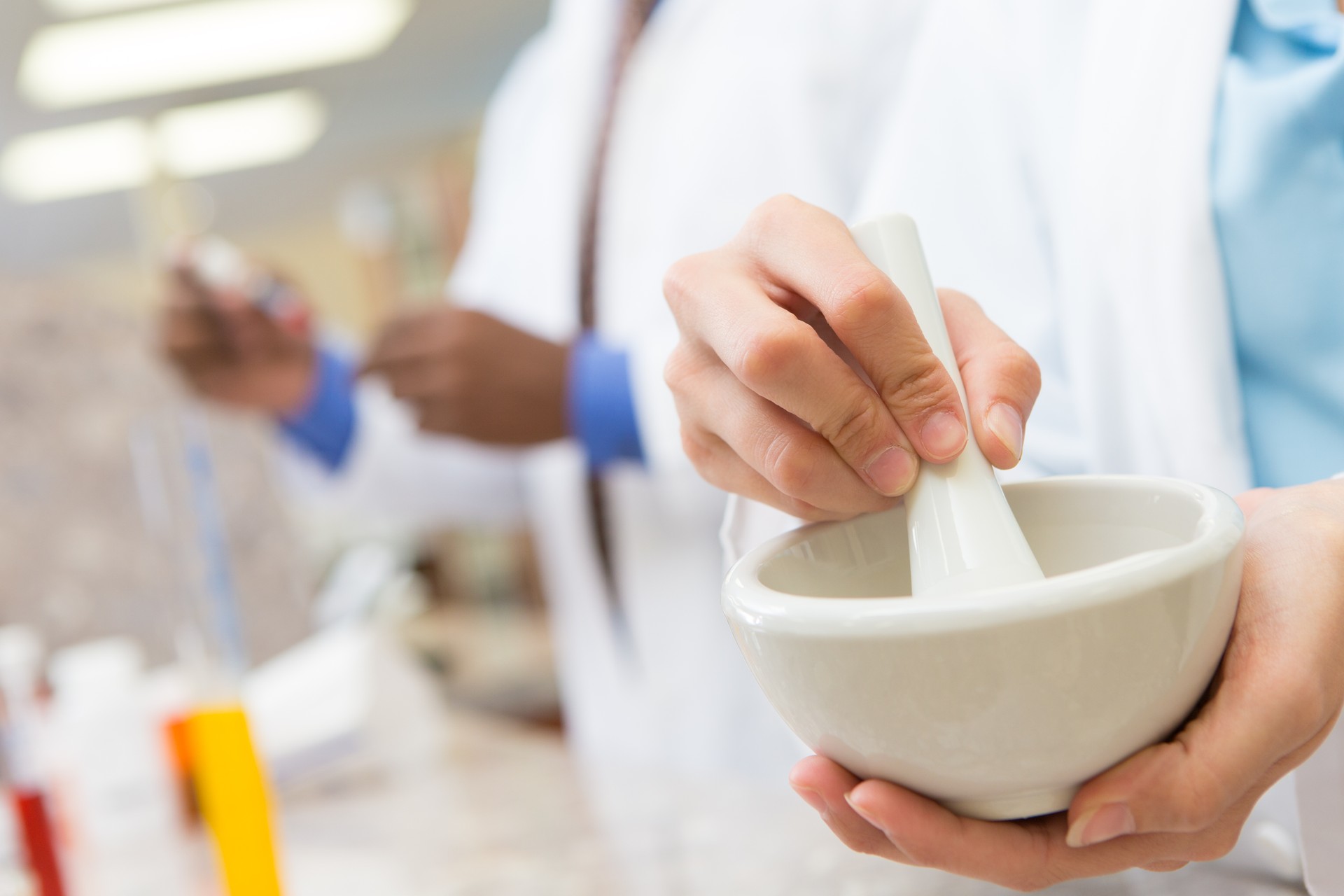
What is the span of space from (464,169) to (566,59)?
11.3 feet

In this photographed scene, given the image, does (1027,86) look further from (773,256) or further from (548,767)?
(548,767)

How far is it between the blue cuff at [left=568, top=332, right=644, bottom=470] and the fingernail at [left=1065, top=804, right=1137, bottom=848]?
582 mm

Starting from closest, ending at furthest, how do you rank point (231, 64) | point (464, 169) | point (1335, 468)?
1. point (1335, 468)
2. point (231, 64)
3. point (464, 169)

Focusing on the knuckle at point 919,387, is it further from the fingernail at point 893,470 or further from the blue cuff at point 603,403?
the blue cuff at point 603,403

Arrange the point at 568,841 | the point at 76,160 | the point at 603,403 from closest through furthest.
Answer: the point at 568,841
the point at 603,403
the point at 76,160

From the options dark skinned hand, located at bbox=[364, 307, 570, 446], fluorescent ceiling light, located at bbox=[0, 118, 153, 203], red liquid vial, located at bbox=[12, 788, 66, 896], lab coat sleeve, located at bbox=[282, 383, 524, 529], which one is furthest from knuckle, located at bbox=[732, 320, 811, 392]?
fluorescent ceiling light, located at bbox=[0, 118, 153, 203]

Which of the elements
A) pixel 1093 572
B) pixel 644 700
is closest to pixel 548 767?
pixel 644 700

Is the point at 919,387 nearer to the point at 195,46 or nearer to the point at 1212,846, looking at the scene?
the point at 1212,846

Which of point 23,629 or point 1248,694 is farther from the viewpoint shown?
point 23,629

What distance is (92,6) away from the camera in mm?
3000

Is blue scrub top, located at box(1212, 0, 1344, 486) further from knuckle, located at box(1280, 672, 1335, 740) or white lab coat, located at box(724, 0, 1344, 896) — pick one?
knuckle, located at box(1280, 672, 1335, 740)

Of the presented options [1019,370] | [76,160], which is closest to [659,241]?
[1019,370]

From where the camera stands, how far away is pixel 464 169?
434 cm

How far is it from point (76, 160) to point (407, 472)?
4.18 metres
